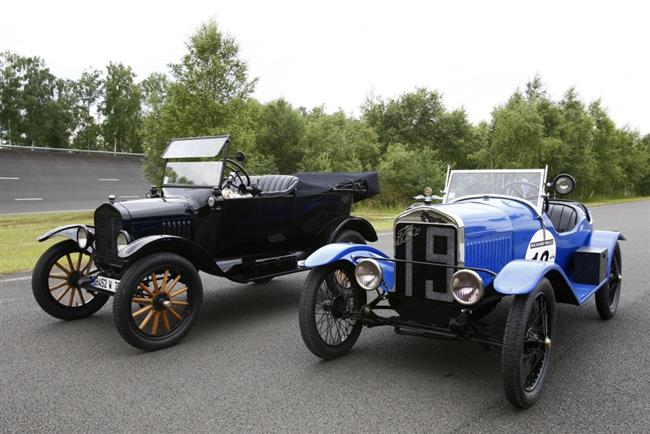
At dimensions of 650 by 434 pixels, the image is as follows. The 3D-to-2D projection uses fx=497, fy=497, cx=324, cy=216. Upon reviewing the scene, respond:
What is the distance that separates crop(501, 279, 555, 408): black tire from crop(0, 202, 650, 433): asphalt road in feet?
0.42

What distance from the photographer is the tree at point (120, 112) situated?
53375 mm

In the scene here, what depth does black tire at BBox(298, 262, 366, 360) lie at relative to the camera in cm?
380

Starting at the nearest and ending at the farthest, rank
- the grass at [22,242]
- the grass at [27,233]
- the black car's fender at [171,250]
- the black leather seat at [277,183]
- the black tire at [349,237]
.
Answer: the black car's fender at [171,250] < the black leather seat at [277,183] < the black tire at [349,237] < the grass at [22,242] < the grass at [27,233]

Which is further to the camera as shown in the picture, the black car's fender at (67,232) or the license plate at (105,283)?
the black car's fender at (67,232)

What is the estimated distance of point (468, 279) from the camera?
3.36 m

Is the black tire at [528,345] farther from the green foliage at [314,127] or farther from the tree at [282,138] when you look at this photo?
the tree at [282,138]

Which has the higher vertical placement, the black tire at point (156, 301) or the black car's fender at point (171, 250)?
the black car's fender at point (171, 250)

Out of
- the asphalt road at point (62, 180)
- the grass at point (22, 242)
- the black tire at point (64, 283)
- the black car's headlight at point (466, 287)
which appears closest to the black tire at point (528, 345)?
the black car's headlight at point (466, 287)

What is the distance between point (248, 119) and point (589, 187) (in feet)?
94.5

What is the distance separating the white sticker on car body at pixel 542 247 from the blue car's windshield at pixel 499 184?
0.98ft

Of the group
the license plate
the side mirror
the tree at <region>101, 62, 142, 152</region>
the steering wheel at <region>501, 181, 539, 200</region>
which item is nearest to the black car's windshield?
the license plate

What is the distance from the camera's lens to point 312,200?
242 inches

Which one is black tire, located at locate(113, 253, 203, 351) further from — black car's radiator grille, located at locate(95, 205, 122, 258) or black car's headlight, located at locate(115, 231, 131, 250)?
black car's radiator grille, located at locate(95, 205, 122, 258)

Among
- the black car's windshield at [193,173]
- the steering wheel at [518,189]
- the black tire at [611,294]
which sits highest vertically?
the black car's windshield at [193,173]
